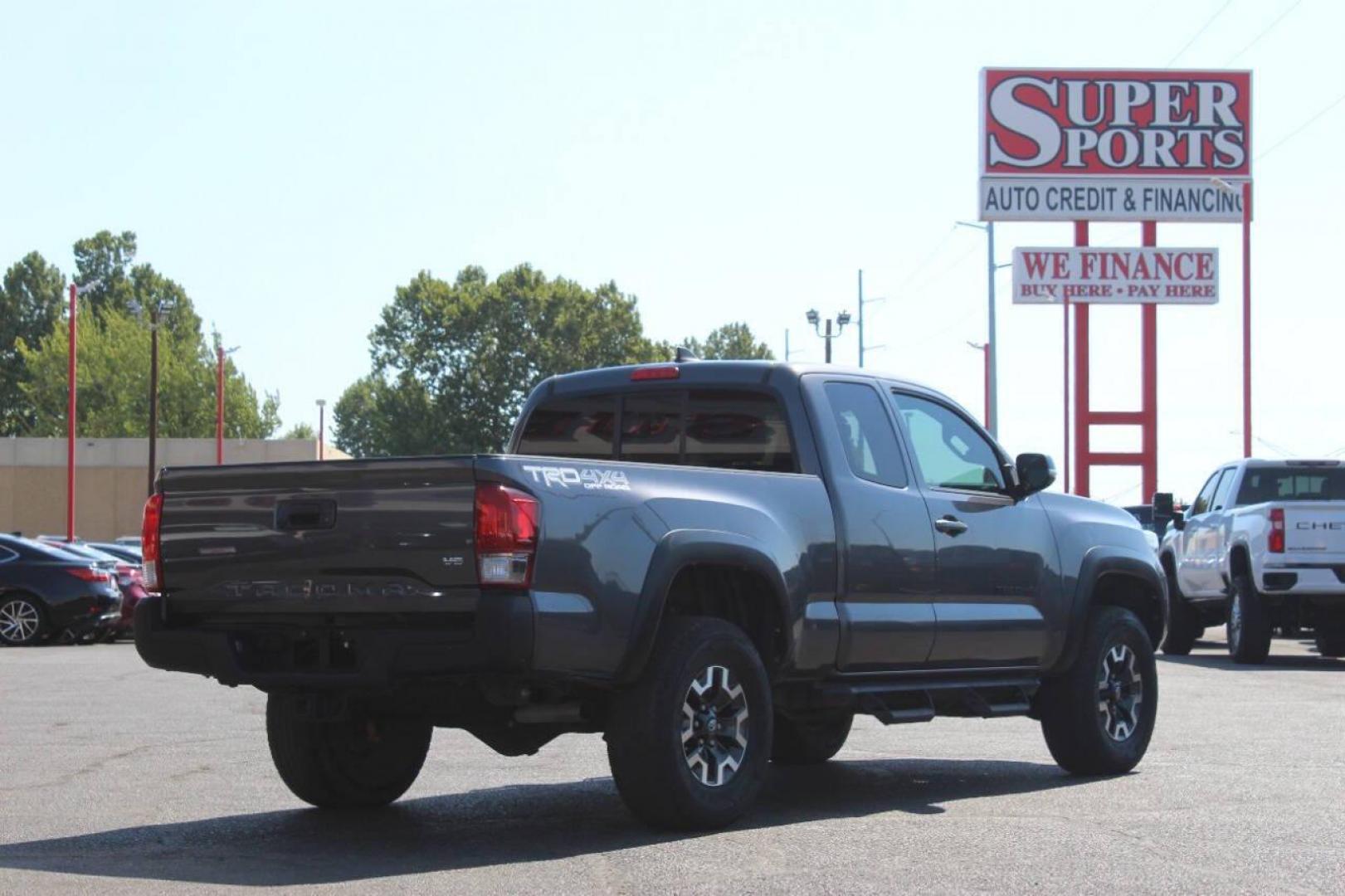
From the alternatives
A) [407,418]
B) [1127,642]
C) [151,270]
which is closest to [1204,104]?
[1127,642]

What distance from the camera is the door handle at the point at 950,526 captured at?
10.2 metres

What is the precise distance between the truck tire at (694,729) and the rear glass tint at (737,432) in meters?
1.20

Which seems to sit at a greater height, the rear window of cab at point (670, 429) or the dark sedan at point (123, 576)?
the rear window of cab at point (670, 429)

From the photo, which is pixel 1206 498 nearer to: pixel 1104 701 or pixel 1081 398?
pixel 1104 701

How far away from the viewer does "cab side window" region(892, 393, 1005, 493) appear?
10.5m

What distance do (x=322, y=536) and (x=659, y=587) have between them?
1.34 metres

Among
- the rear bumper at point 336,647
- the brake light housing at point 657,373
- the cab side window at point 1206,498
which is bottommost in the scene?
the rear bumper at point 336,647

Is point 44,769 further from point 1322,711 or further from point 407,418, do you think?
point 407,418

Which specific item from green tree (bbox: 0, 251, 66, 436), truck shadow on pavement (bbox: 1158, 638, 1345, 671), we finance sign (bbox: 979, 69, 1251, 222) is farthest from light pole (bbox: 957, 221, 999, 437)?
green tree (bbox: 0, 251, 66, 436)

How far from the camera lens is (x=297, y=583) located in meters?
8.28

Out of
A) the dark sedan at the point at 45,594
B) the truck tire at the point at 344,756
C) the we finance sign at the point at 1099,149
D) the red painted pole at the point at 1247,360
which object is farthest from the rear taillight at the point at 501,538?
the we finance sign at the point at 1099,149

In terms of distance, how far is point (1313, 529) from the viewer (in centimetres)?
2062

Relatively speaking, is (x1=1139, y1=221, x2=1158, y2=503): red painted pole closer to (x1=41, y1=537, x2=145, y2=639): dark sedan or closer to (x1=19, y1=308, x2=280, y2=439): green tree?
(x1=41, y1=537, x2=145, y2=639): dark sedan

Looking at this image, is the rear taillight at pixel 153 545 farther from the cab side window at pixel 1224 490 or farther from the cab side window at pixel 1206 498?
the cab side window at pixel 1206 498
